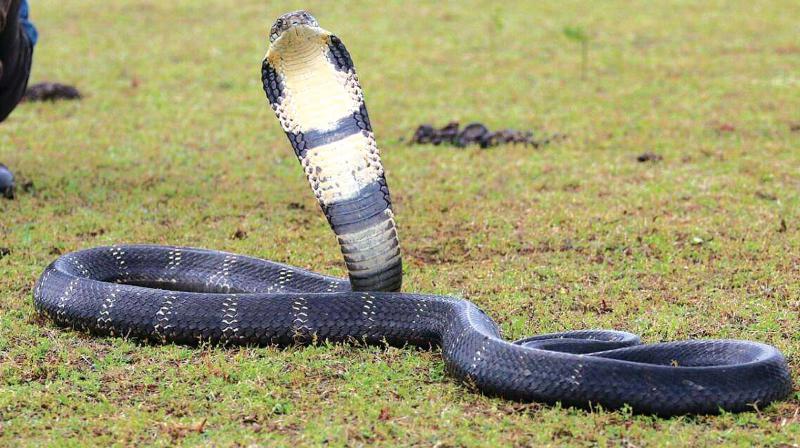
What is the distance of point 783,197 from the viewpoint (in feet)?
24.3

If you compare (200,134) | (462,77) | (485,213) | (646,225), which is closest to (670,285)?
(646,225)

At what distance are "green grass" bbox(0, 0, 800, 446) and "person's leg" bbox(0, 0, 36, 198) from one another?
258 millimetres

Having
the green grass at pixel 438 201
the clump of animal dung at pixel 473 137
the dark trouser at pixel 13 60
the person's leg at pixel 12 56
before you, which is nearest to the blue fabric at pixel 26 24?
the person's leg at pixel 12 56

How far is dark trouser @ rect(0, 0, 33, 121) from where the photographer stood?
25.5 ft

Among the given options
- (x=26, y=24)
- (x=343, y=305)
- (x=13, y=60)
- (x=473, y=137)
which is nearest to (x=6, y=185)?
(x=13, y=60)

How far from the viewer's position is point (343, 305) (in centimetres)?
480

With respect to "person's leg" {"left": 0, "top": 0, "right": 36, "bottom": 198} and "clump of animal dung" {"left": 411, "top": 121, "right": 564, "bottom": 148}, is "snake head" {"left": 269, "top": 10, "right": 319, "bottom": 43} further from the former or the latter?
"clump of animal dung" {"left": 411, "top": 121, "right": 564, "bottom": 148}

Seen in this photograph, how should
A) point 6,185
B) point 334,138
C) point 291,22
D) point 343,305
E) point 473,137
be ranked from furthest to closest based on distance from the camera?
point 473,137 < point 6,185 < point 343,305 < point 334,138 < point 291,22

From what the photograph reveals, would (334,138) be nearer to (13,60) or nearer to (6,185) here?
(6,185)

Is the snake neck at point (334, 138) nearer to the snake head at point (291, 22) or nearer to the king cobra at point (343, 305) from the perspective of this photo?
the king cobra at point (343, 305)

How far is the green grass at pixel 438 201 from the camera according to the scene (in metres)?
4.05

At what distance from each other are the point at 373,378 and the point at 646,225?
2935 millimetres

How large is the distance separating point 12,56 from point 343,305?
14.0ft

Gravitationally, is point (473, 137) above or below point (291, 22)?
below
